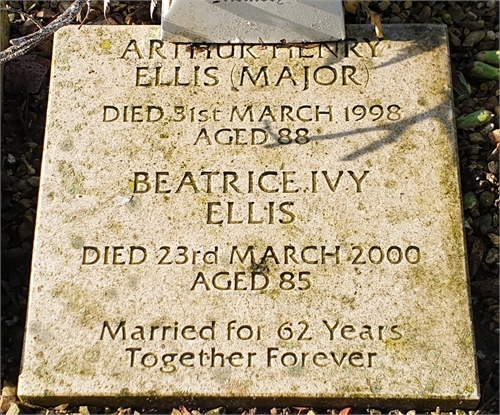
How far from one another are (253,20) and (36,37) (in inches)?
34.9

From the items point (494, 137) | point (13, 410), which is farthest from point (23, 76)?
point (494, 137)

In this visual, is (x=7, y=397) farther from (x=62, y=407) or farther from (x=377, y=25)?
(x=377, y=25)

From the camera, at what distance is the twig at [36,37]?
2.98 metres

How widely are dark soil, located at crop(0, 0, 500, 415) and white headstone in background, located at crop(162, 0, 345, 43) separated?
0.96 feet

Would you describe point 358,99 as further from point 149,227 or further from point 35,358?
point 35,358

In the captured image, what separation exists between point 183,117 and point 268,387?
3.62 feet

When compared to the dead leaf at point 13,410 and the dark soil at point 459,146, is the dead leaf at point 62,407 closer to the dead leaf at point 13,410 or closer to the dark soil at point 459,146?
the dark soil at point 459,146

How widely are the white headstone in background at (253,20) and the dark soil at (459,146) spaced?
0.96ft

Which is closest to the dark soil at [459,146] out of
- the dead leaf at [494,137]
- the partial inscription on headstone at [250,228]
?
the dead leaf at [494,137]

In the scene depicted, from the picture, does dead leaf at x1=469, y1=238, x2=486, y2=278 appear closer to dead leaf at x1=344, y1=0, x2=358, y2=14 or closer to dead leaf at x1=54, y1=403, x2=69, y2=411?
dead leaf at x1=344, y1=0, x2=358, y2=14

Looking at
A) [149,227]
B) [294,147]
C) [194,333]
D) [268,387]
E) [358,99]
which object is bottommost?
[268,387]

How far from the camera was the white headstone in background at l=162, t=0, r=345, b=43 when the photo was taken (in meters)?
3.02

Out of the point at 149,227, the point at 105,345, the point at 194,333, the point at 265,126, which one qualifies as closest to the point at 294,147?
the point at 265,126

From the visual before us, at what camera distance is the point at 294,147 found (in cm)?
288
